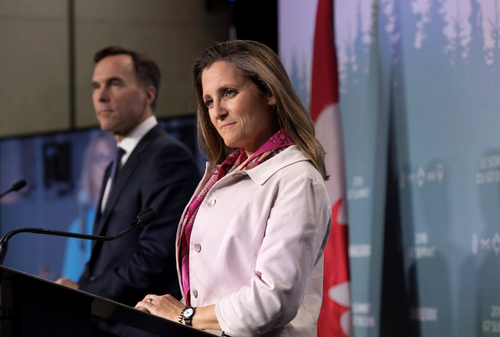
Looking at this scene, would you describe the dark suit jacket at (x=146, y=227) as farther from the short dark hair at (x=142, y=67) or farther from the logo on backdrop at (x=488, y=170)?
the logo on backdrop at (x=488, y=170)

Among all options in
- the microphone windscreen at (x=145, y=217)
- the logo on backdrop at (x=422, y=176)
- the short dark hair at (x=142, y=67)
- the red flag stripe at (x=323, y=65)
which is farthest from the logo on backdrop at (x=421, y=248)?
the short dark hair at (x=142, y=67)

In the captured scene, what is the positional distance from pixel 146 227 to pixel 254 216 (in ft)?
3.91

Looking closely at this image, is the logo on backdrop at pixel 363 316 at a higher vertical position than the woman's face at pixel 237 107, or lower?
lower

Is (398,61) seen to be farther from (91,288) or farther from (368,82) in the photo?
(91,288)

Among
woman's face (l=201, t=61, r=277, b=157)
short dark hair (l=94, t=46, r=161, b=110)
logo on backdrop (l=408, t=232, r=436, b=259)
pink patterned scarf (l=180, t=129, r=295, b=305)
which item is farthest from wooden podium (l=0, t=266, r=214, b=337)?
short dark hair (l=94, t=46, r=161, b=110)

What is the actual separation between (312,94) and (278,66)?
4.60 feet

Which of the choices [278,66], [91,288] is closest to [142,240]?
[91,288]

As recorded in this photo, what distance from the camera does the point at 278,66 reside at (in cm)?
185

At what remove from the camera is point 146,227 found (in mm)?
2789

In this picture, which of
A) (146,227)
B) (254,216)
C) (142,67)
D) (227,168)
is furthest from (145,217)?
(142,67)

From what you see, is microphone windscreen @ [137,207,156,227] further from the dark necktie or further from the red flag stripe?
the red flag stripe

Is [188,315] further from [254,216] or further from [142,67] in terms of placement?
[142,67]

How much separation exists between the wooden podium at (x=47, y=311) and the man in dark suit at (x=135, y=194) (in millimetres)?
1156

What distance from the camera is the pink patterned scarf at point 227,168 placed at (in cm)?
181
